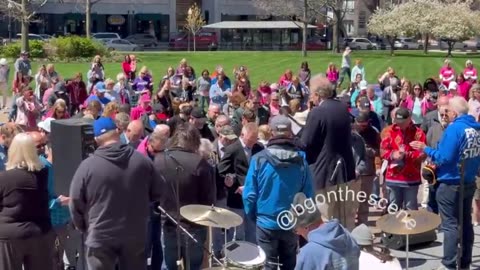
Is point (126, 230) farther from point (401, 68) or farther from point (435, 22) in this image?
point (435, 22)

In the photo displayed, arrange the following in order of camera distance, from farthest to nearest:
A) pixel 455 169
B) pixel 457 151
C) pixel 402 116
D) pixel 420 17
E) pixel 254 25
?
pixel 254 25
pixel 420 17
pixel 402 116
pixel 455 169
pixel 457 151

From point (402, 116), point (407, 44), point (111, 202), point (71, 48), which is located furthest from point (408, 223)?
point (407, 44)

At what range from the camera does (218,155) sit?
32.8ft

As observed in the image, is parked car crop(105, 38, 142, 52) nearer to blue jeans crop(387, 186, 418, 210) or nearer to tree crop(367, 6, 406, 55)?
tree crop(367, 6, 406, 55)

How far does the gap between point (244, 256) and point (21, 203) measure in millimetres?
2034

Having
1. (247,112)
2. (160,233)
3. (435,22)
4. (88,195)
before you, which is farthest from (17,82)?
(435,22)

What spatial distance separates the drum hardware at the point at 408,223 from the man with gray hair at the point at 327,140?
1.01 m

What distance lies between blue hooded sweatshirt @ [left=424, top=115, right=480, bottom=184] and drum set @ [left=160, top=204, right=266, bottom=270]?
2.48m

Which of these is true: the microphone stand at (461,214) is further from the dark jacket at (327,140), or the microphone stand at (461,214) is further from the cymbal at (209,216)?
the cymbal at (209,216)

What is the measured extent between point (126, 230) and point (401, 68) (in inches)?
1308

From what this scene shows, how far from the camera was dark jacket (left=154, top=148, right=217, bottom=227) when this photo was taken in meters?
7.62

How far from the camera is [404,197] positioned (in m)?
9.91

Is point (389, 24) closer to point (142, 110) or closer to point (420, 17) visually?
point (420, 17)

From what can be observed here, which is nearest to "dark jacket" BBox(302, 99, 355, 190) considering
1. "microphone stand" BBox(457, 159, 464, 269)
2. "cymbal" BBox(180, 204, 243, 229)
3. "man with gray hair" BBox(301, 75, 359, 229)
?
"man with gray hair" BBox(301, 75, 359, 229)
